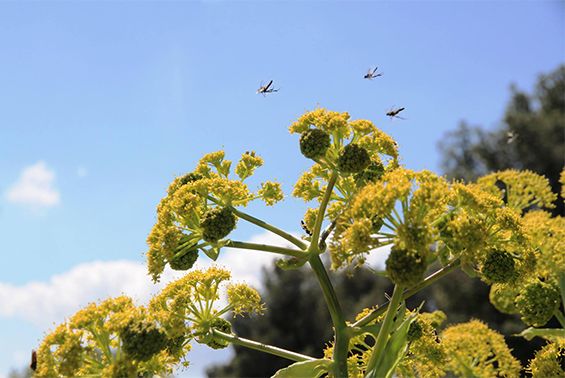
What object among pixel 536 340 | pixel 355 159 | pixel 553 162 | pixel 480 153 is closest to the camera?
pixel 355 159

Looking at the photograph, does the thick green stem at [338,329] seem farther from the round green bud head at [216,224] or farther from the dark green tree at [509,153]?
the dark green tree at [509,153]

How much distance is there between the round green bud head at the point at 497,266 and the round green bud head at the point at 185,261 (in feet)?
7.40

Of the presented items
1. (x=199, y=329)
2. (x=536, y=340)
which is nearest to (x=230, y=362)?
(x=536, y=340)

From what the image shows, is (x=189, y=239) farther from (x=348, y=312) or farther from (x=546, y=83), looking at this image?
(x=546, y=83)

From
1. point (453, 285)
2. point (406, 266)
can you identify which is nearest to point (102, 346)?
point (406, 266)

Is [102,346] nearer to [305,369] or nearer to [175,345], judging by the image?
[175,345]

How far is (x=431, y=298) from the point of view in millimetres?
50719

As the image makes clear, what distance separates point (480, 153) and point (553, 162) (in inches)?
241

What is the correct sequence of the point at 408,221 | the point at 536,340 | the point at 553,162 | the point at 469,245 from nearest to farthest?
the point at 408,221, the point at 469,245, the point at 536,340, the point at 553,162

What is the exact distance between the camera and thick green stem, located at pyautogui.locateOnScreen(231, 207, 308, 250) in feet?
17.6

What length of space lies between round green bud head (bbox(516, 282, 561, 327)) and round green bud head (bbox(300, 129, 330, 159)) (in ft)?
7.18

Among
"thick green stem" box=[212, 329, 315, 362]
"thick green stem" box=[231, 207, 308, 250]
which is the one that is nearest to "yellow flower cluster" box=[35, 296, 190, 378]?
"thick green stem" box=[212, 329, 315, 362]

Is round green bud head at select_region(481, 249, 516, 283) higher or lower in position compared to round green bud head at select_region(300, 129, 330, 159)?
lower

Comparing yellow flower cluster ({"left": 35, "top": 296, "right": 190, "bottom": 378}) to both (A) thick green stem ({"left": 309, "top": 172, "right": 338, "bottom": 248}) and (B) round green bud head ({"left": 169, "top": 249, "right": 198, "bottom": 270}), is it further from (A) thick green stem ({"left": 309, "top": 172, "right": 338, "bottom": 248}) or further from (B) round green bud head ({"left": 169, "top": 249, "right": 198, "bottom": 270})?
(A) thick green stem ({"left": 309, "top": 172, "right": 338, "bottom": 248})
